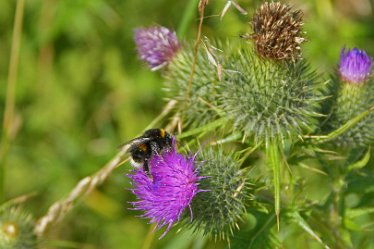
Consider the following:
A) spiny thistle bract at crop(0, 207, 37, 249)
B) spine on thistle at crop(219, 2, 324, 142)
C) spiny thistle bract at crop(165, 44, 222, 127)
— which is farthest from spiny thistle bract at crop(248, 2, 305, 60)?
spiny thistle bract at crop(0, 207, 37, 249)

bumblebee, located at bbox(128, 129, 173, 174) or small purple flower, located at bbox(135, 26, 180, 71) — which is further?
small purple flower, located at bbox(135, 26, 180, 71)

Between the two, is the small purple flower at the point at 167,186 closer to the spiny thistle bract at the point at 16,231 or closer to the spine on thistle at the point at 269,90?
the spine on thistle at the point at 269,90

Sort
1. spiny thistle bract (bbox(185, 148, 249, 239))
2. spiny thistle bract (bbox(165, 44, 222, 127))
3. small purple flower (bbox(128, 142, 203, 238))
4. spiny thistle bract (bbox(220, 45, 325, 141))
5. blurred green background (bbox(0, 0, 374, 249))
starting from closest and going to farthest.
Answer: small purple flower (bbox(128, 142, 203, 238)) < spiny thistle bract (bbox(185, 148, 249, 239)) < spiny thistle bract (bbox(220, 45, 325, 141)) < spiny thistle bract (bbox(165, 44, 222, 127)) < blurred green background (bbox(0, 0, 374, 249))

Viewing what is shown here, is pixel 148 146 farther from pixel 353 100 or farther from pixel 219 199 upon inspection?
pixel 353 100

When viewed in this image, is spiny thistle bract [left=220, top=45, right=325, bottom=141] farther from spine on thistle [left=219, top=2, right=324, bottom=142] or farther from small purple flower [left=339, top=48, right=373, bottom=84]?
small purple flower [left=339, top=48, right=373, bottom=84]

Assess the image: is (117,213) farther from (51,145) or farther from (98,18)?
(98,18)

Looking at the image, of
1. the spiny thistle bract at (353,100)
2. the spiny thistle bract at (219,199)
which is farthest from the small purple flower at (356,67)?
the spiny thistle bract at (219,199)
